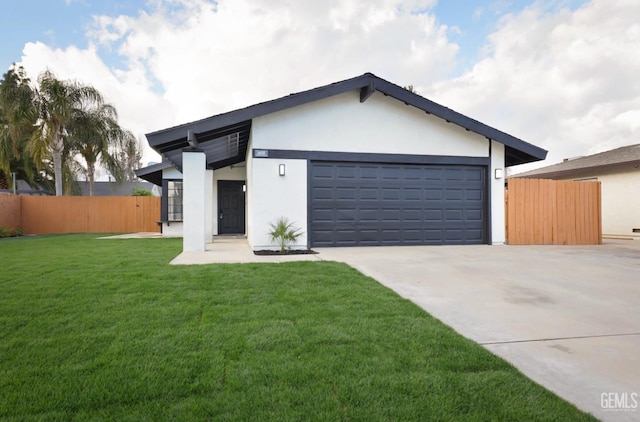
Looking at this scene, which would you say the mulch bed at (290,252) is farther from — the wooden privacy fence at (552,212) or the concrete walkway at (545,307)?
the wooden privacy fence at (552,212)

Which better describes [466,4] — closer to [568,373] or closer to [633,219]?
[633,219]

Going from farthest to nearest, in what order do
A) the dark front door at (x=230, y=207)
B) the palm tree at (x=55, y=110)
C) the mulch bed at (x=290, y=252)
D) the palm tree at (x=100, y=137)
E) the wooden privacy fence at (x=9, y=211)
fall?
the palm tree at (x=100, y=137)
the palm tree at (x=55, y=110)
the wooden privacy fence at (x=9, y=211)
the dark front door at (x=230, y=207)
the mulch bed at (x=290, y=252)

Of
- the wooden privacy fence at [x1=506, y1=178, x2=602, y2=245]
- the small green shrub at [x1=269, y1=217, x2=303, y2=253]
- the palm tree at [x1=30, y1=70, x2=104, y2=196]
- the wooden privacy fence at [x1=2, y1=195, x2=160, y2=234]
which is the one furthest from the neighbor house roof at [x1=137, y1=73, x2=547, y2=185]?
the palm tree at [x1=30, y1=70, x2=104, y2=196]

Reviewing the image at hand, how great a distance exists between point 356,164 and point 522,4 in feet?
25.2

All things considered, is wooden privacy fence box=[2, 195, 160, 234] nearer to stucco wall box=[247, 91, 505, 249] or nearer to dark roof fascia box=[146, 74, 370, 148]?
stucco wall box=[247, 91, 505, 249]

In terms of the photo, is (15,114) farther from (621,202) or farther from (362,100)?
(621,202)

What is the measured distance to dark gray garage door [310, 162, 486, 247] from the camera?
8.55m

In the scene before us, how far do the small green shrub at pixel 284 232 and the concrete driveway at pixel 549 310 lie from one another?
1490mm

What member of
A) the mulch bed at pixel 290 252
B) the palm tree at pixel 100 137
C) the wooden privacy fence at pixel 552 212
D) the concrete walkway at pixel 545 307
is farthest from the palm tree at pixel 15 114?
the wooden privacy fence at pixel 552 212

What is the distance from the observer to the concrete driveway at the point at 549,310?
2.01 metres

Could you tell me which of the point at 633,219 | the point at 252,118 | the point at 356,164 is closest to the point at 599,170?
the point at 633,219

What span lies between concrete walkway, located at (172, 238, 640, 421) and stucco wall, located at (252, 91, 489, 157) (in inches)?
120

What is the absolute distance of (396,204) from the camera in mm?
8875

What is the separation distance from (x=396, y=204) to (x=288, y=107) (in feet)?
12.2
